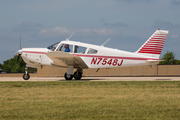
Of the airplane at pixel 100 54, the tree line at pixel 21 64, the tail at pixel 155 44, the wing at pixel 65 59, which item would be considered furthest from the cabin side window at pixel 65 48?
the tree line at pixel 21 64

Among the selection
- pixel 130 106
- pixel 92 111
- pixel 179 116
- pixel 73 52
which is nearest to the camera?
pixel 179 116

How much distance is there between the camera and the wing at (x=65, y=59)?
14.4 m

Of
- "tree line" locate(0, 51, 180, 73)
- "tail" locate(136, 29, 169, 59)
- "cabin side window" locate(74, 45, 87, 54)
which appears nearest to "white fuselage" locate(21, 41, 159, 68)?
"cabin side window" locate(74, 45, 87, 54)

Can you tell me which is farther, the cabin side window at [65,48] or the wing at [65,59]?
the cabin side window at [65,48]

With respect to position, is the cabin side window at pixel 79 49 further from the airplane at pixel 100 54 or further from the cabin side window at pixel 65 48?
the cabin side window at pixel 65 48

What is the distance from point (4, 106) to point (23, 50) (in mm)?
10449

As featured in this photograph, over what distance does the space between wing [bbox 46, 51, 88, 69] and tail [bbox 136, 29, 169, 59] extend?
13.3 feet

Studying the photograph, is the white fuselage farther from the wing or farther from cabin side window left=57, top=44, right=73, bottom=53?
the wing

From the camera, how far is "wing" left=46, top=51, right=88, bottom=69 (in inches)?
566

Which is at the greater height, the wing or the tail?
the tail

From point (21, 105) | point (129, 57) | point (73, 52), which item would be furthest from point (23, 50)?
point (21, 105)

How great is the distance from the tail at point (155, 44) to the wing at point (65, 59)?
159 inches

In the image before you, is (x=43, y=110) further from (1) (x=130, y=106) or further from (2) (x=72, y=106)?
(1) (x=130, y=106)

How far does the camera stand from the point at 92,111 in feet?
17.8
